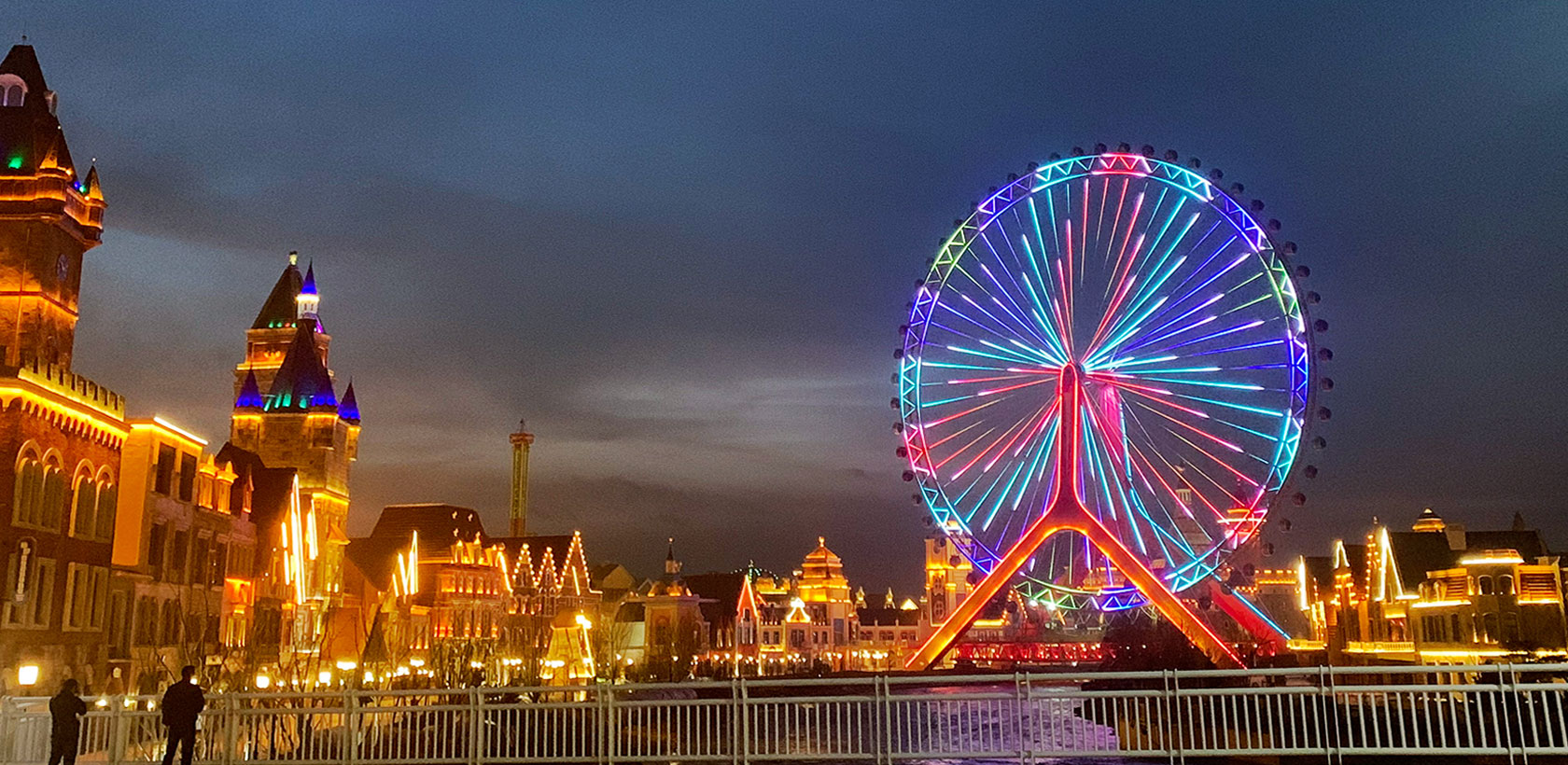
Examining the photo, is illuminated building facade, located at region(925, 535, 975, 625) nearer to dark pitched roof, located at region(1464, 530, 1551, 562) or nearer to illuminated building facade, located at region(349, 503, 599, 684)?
illuminated building facade, located at region(349, 503, 599, 684)

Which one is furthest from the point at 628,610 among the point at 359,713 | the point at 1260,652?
the point at 359,713

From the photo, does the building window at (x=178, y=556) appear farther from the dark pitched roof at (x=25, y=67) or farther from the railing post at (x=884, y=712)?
the railing post at (x=884, y=712)

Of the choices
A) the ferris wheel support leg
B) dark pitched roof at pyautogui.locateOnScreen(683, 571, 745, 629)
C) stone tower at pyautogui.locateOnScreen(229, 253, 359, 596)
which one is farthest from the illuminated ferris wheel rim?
dark pitched roof at pyautogui.locateOnScreen(683, 571, 745, 629)

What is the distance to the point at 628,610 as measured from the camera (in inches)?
5581

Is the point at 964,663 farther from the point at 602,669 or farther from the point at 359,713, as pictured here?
the point at 359,713

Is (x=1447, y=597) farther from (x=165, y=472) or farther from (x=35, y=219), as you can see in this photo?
(x=35, y=219)

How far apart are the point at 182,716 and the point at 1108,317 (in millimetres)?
36499

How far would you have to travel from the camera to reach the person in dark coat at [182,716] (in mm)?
19672

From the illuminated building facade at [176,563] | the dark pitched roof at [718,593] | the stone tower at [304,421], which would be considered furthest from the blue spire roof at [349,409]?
the dark pitched roof at [718,593]

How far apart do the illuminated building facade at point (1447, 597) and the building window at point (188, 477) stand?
53331 mm

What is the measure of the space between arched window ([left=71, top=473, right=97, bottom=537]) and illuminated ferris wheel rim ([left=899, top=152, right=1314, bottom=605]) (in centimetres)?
3170

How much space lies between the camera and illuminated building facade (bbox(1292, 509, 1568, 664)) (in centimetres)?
6400

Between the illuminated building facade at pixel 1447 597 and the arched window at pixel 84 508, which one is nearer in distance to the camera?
the arched window at pixel 84 508

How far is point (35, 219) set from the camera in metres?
50.1
